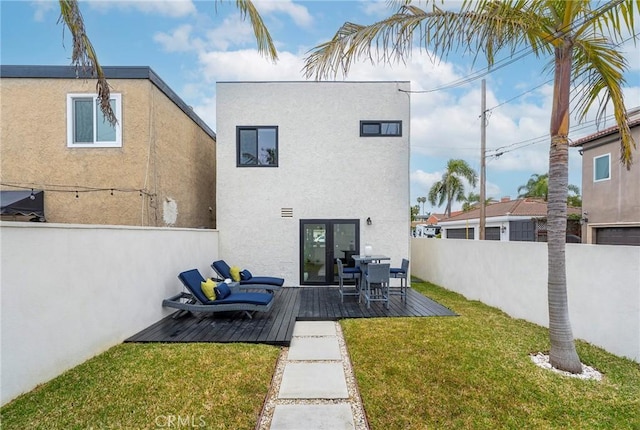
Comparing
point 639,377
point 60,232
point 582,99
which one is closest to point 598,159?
point 582,99

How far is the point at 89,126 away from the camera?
7.96 metres

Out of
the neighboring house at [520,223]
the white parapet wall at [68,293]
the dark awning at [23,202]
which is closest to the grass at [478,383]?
the white parapet wall at [68,293]

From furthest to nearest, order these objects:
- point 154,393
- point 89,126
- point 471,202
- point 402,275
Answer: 1. point 471,202
2. point 402,275
3. point 89,126
4. point 154,393

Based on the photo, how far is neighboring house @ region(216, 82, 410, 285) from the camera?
395 inches

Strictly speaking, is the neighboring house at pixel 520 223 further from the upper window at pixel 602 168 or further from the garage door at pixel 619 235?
the upper window at pixel 602 168

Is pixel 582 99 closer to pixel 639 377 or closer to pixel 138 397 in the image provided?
pixel 639 377

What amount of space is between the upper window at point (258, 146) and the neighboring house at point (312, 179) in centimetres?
3

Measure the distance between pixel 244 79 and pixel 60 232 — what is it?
772cm

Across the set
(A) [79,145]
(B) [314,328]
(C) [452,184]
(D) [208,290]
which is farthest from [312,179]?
(C) [452,184]

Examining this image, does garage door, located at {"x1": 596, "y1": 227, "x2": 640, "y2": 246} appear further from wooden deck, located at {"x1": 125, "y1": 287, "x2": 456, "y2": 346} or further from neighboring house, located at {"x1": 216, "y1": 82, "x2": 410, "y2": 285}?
wooden deck, located at {"x1": 125, "y1": 287, "x2": 456, "y2": 346}

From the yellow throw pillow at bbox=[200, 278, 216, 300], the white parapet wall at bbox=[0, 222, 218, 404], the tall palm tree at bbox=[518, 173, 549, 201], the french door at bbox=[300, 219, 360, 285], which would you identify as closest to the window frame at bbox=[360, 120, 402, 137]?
the french door at bbox=[300, 219, 360, 285]

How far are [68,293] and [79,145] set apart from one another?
5.53 metres

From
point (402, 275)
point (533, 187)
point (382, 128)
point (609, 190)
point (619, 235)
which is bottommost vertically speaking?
point (402, 275)

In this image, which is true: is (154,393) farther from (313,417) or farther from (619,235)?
(619,235)
